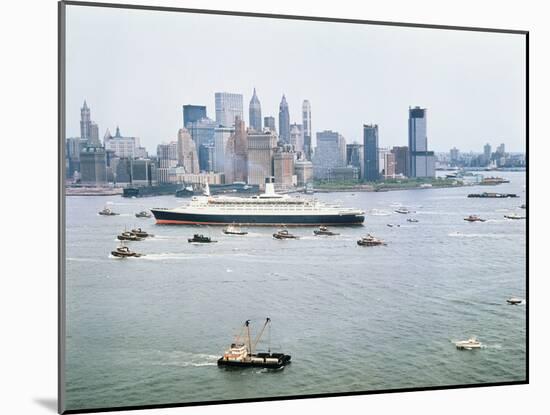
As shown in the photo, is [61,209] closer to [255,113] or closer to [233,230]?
[233,230]

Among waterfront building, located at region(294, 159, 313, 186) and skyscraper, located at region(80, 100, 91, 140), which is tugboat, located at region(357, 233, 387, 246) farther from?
skyscraper, located at region(80, 100, 91, 140)

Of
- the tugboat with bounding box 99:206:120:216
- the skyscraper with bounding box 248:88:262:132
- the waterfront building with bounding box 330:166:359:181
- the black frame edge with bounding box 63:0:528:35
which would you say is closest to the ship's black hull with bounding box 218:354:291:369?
the tugboat with bounding box 99:206:120:216

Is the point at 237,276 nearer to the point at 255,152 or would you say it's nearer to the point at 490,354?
the point at 255,152

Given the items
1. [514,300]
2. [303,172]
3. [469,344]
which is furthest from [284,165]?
[514,300]

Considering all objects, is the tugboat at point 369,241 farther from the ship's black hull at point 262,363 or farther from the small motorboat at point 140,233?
the small motorboat at point 140,233

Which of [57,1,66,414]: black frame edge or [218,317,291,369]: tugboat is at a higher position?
[57,1,66,414]: black frame edge
